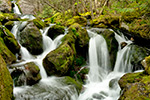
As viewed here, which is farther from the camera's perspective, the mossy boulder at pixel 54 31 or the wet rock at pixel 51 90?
the mossy boulder at pixel 54 31

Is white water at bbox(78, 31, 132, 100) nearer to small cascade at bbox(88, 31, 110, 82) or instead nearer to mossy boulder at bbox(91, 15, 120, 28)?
small cascade at bbox(88, 31, 110, 82)

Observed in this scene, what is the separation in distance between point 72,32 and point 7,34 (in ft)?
13.4

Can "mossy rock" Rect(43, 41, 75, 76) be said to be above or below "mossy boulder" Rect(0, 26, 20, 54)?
below

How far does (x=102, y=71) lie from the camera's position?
25.6 ft

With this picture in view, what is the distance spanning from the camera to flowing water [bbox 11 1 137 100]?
14.1 ft

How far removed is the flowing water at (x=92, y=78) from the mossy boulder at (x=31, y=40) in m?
0.35

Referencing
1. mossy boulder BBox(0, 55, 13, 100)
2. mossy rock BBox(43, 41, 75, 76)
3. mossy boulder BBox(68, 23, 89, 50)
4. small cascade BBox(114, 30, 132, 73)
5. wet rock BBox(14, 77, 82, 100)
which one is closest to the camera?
mossy boulder BBox(0, 55, 13, 100)

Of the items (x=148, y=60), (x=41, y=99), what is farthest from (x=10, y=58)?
(x=148, y=60)

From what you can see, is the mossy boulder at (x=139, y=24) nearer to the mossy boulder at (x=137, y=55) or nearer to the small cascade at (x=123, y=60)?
the mossy boulder at (x=137, y=55)

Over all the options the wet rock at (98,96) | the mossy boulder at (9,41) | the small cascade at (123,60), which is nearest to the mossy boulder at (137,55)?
the small cascade at (123,60)

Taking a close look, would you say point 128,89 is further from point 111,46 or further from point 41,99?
point 111,46

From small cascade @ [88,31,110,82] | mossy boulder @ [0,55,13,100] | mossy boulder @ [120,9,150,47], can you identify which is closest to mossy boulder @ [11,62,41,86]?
mossy boulder @ [0,55,13,100]

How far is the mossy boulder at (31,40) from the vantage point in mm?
7672

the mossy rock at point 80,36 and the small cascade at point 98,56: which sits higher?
the mossy rock at point 80,36
